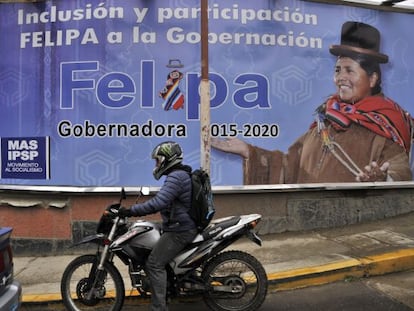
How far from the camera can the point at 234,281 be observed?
444 cm

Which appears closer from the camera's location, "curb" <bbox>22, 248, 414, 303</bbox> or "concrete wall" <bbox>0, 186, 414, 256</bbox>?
"curb" <bbox>22, 248, 414, 303</bbox>

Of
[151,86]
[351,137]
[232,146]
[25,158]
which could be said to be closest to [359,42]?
[351,137]

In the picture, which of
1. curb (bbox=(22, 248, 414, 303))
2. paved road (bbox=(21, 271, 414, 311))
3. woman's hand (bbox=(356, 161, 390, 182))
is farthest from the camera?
woman's hand (bbox=(356, 161, 390, 182))

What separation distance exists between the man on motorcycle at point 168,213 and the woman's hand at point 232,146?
2690 millimetres

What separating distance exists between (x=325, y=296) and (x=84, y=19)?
5.11 m

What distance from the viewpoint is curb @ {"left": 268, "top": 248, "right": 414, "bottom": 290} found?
5.29m

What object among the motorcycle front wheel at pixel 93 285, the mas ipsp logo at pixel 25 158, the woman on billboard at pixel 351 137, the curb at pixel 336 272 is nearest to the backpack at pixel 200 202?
the motorcycle front wheel at pixel 93 285

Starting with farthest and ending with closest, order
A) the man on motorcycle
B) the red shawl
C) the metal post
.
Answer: the red shawl
the metal post
the man on motorcycle

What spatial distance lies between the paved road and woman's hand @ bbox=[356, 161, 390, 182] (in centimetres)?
231

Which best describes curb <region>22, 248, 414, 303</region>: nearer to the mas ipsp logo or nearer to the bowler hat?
the mas ipsp logo

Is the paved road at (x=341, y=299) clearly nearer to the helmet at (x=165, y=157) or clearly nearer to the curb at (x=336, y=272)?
the curb at (x=336, y=272)

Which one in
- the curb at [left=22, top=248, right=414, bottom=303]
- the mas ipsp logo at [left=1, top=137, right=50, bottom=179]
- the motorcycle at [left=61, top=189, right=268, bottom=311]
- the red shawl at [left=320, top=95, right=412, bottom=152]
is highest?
the red shawl at [left=320, top=95, right=412, bottom=152]

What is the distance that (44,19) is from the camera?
23.5ft

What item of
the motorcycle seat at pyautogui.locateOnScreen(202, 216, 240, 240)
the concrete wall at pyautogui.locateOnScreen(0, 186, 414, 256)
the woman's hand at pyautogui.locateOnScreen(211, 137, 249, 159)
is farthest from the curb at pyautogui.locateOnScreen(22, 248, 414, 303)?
the woman's hand at pyautogui.locateOnScreen(211, 137, 249, 159)
